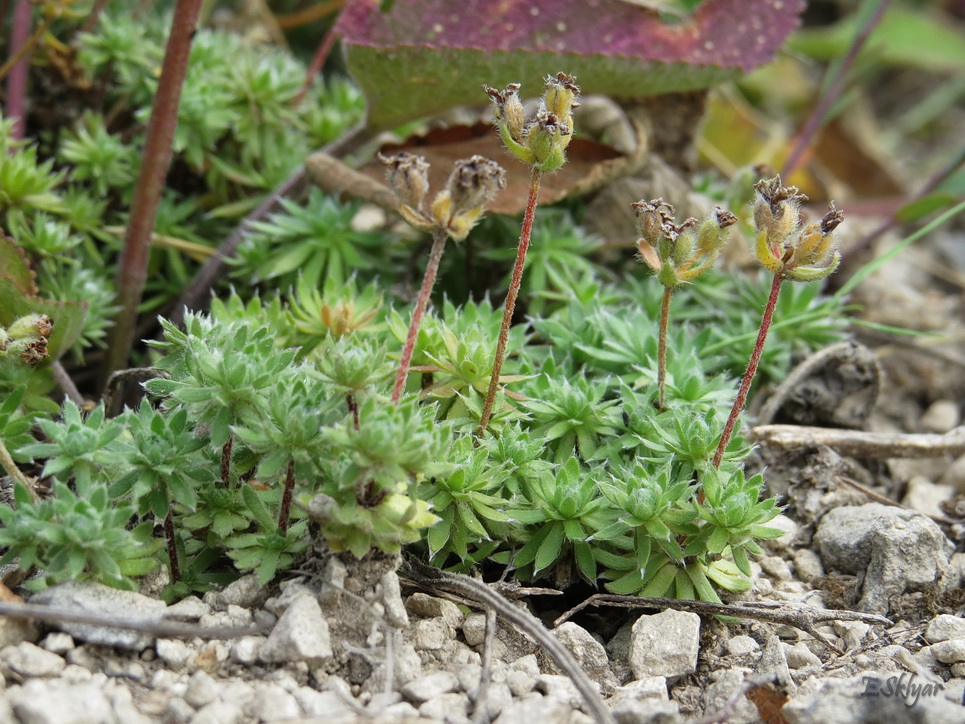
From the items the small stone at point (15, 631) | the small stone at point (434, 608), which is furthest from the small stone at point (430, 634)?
the small stone at point (15, 631)

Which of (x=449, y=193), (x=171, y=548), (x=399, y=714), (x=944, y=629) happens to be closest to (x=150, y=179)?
(x=171, y=548)

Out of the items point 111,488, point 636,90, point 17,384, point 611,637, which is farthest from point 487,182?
point 636,90

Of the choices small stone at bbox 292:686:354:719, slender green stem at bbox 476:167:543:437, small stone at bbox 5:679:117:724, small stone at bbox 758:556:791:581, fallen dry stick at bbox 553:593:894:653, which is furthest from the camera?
small stone at bbox 758:556:791:581

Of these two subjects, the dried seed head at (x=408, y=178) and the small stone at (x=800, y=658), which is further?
the small stone at (x=800, y=658)

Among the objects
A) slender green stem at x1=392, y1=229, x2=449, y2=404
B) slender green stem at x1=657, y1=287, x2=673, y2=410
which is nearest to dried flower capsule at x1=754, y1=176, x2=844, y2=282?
slender green stem at x1=657, y1=287, x2=673, y2=410

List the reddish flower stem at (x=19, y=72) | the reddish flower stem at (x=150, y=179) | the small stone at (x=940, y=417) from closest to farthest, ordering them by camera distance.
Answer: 1. the reddish flower stem at (x=150, y=179)
2. the reddish flower stem at (x=19, y=72)
3. the small stone at (x=940, y=417)

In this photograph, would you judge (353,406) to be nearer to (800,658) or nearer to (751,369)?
(751,369)

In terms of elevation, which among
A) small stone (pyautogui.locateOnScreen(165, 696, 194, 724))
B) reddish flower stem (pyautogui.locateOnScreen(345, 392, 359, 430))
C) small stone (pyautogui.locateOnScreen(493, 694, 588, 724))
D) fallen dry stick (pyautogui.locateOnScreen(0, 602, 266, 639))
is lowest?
small stone (pyautogui.locateOnScreen(165, 696, 194, 724))

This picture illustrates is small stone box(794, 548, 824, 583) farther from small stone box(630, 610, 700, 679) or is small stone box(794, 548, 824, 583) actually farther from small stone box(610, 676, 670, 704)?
small stone box(610, 676, 670, 704)

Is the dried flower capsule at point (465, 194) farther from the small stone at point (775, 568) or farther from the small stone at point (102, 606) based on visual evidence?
the small stone at point (775, 568)
